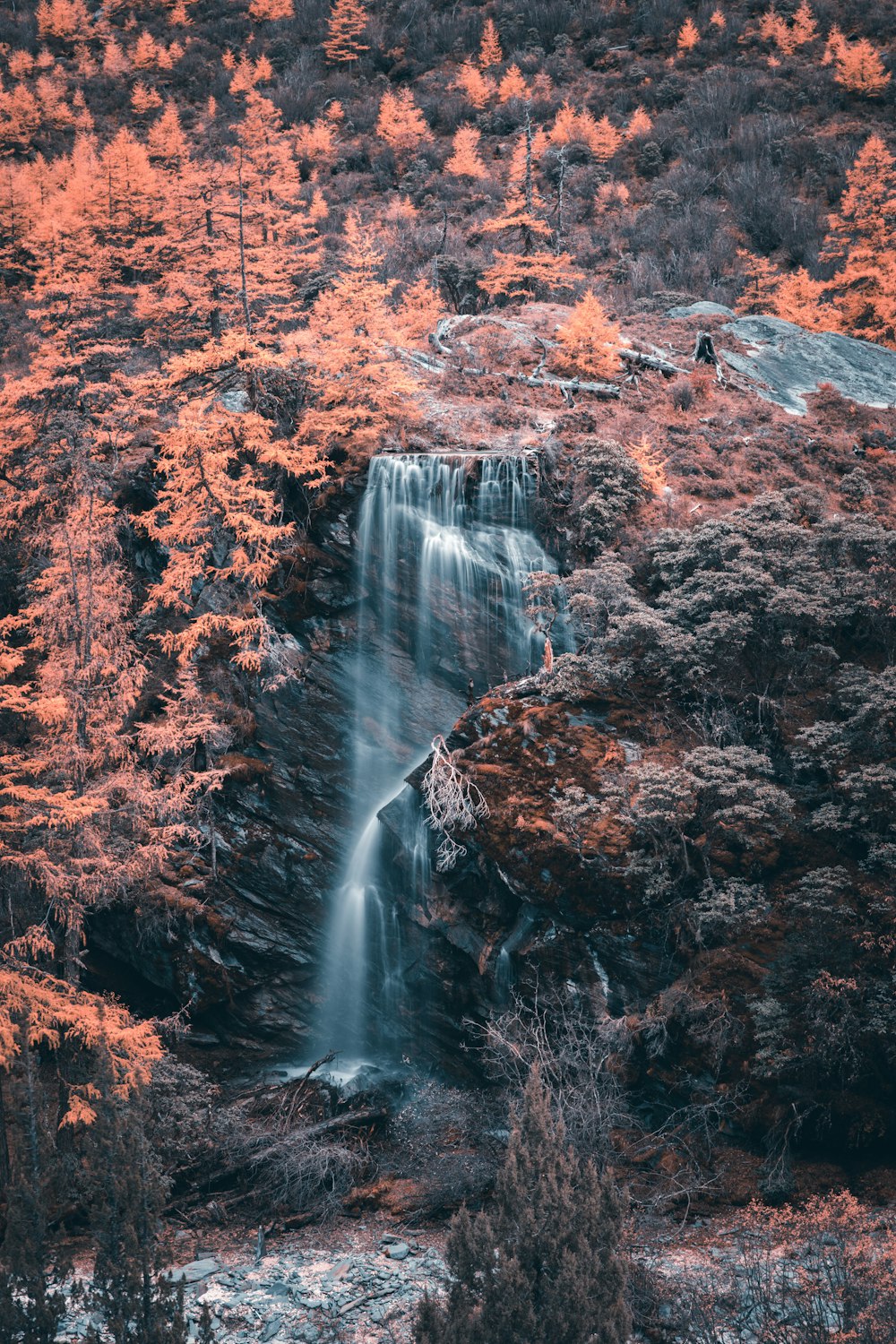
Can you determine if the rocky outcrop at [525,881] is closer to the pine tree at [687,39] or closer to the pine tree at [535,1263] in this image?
the pine tree at [535,1263]

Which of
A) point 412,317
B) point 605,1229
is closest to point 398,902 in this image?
point 605,1229

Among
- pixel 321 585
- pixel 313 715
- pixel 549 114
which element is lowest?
pixel 313 715

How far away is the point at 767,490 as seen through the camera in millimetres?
24172

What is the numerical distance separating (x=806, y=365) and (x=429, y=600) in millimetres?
15977

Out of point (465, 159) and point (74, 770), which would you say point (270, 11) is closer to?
point (465, 159)

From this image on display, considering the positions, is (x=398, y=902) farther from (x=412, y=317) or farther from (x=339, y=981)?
(x=412, y=317)

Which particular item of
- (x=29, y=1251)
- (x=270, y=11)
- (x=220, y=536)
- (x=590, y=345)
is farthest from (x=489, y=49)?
(x=29, y=1251)

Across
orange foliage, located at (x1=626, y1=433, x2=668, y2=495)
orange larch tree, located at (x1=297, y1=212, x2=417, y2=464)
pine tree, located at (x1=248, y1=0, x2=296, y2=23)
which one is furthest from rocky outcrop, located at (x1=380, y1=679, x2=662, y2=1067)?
pine tree, located at (x1=248, y1=0, x2=296, y2=23)

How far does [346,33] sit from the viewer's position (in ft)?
209

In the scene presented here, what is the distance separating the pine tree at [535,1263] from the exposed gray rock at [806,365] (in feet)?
75.8

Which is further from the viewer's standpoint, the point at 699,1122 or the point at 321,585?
the point at 321,585

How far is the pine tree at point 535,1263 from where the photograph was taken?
1138cm

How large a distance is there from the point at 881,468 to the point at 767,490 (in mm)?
3950

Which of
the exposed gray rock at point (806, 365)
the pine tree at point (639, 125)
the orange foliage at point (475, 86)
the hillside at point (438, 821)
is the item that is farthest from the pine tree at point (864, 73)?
the hillside at point (438, 821)
